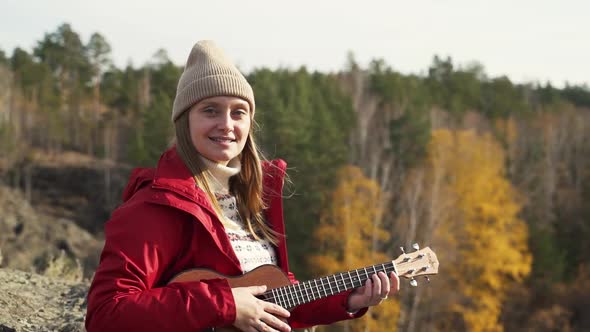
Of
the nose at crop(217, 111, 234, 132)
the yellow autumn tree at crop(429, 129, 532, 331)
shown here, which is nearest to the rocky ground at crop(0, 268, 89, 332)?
the nose at crop(217, 111, 234, 132)

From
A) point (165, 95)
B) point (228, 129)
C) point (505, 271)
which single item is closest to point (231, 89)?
point (228, 129)

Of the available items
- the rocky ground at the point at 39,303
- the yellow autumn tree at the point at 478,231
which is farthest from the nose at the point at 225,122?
the yellow autumn tree at the point at 478,231

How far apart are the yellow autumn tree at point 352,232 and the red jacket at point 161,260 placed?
94.8ft

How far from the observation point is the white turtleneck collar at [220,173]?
10.8 feet

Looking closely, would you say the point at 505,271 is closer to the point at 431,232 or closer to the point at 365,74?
the point at 431,232

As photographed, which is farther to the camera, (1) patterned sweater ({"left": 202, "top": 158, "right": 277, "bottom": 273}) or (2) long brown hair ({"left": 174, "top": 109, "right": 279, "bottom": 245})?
(2) long brown hair ({"left": 174, "top": 109, "right": 279, "bottom": 245})

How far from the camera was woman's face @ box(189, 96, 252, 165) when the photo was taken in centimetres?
321

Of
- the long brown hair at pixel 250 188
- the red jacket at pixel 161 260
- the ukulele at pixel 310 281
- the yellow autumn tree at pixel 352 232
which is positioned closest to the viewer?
the red jacket at pixel 161 260

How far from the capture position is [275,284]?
3.22 m

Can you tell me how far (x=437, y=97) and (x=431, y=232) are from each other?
21.1m

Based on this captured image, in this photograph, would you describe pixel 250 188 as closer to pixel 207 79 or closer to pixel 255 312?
pixel 207 79

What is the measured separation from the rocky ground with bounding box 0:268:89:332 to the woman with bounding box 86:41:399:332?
1.82 metres

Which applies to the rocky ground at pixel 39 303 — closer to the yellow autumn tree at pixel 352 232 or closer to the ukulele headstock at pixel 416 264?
the ukulele headstock at pixel 416 264

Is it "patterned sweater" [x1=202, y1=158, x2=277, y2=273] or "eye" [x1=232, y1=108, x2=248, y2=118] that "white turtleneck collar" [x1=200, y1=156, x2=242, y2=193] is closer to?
"patterned sweater" [x1=202, y1=158, x2=277, y2=273]
